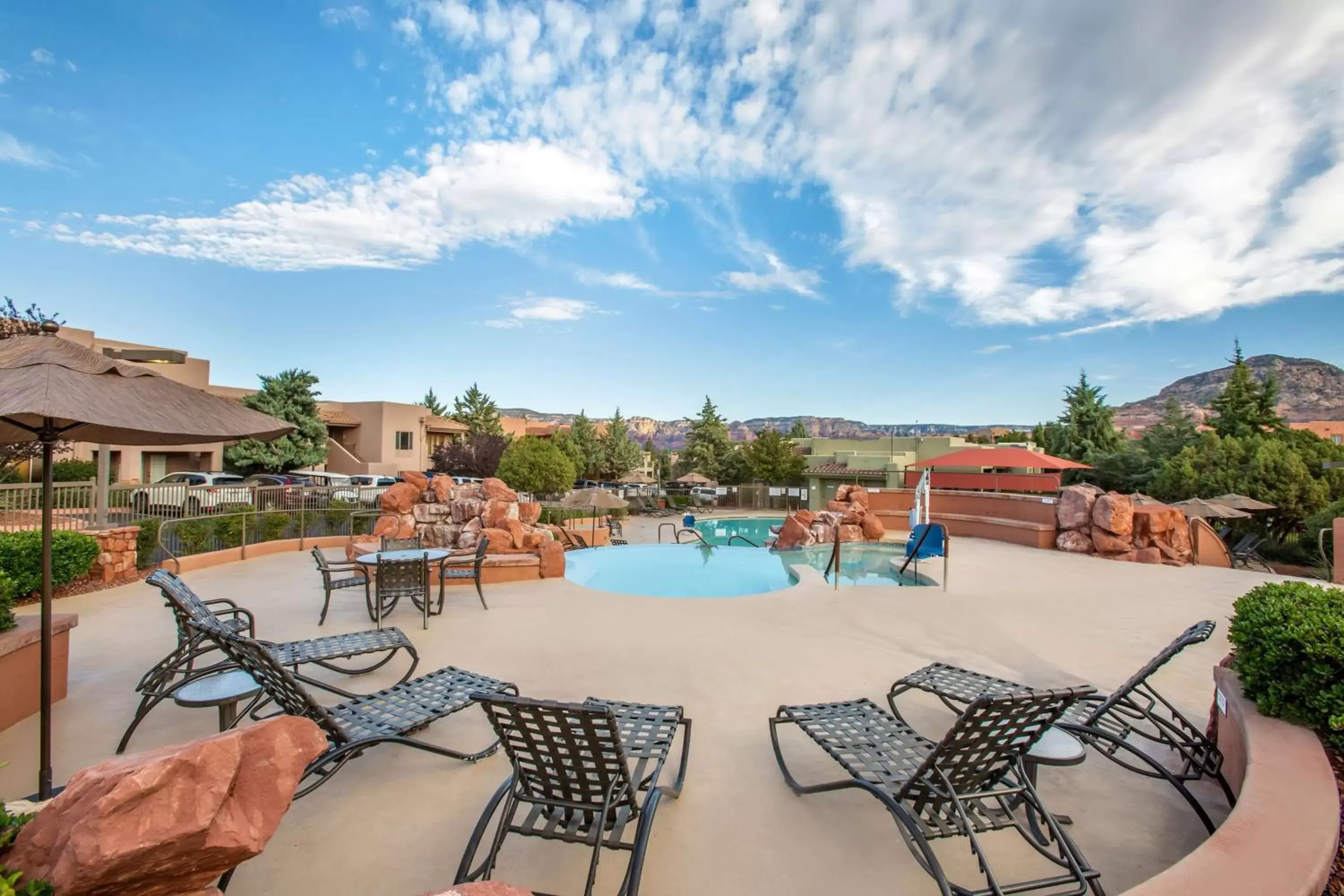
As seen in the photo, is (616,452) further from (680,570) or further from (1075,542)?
(1075,542)

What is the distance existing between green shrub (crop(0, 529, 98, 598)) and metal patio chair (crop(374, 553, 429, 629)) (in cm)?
301

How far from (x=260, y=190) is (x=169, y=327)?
1866cm

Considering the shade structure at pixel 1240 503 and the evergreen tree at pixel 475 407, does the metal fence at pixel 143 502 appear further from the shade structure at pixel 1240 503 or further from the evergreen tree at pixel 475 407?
the evergreen tree at pixel 475 407

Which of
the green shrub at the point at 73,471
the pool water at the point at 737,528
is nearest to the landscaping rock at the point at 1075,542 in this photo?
the pool water at the point at 737,528

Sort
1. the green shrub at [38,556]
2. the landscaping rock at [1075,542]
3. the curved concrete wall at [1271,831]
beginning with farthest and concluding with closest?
the landscaping rock at [1075,542] < the green shrub at [38,556] < the curved concrete wall at [1271,831]

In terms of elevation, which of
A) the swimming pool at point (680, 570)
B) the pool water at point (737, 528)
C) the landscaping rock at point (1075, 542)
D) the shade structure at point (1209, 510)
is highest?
the shade structure at point (1209, 510)

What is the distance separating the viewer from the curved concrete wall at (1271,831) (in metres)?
1.71

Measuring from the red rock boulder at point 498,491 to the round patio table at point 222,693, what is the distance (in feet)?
20.2

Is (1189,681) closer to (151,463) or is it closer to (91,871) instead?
(91,871)

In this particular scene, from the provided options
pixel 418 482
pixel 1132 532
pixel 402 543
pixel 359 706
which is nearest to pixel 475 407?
pixel 418 482

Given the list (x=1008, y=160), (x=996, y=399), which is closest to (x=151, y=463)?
(x=1008, y=160)

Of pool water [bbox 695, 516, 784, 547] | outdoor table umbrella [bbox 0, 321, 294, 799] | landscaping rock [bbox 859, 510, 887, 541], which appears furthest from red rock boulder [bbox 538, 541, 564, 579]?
pool water [bbox 695, 516, 784, 547]

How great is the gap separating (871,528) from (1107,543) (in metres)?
5.55

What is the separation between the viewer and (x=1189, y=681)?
473cm
